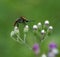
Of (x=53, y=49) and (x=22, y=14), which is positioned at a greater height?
(x=22, y=14)

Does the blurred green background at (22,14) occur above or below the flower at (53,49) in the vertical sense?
above

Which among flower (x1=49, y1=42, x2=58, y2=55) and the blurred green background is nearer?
flower (x1=49, y1=42, x2=58, y2=55)

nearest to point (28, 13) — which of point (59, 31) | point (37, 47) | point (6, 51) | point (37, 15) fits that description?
point (37, 15)

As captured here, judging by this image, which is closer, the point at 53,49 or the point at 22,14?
the point at 53,49

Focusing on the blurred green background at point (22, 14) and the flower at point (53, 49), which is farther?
Answer: the blurred green background at point (22, 14)

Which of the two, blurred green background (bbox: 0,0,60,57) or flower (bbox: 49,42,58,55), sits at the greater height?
blurred green background (bbox: 0,0,60,57)

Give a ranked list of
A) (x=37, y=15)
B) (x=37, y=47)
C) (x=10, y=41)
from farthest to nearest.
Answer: (x=37, y=15)
(x=10, y=41)
(x=37, y=47)

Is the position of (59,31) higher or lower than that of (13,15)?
lower

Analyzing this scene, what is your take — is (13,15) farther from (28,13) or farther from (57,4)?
(57,4)
